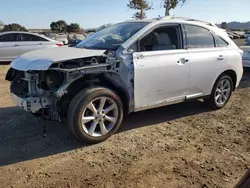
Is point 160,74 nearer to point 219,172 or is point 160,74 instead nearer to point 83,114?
point 83,114

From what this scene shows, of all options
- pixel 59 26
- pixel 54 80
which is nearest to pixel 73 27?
pixel 59 26

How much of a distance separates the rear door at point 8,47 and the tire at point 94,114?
874 centimetres

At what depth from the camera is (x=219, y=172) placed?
10.9 ft

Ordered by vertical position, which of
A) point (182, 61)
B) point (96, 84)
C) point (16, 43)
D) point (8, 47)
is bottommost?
point (96, 84)

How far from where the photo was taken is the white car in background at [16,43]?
451 inches

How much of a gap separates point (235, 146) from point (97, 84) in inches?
86.6

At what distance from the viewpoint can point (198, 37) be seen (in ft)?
16.7

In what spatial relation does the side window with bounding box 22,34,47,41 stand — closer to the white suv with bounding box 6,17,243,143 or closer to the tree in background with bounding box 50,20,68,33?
the white suv with bounding box 6,17,243,143

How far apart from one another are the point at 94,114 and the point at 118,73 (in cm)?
70

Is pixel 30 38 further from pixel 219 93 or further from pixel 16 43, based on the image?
pixel 219 93

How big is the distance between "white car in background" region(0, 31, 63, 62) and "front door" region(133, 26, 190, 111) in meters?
8.57

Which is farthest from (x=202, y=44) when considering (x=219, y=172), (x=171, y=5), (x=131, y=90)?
(x=171, y=5)

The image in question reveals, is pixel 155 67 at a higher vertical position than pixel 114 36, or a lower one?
lower

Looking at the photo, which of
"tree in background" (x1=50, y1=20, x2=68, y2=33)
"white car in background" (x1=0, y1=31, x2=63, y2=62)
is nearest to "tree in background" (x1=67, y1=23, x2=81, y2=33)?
"tree in background" (x1=50, y1=20, x2=68, y2=33)
